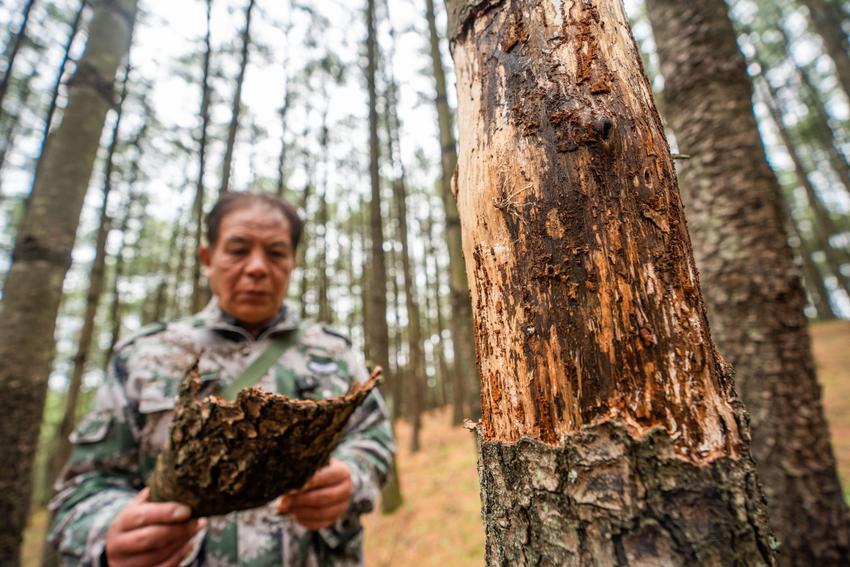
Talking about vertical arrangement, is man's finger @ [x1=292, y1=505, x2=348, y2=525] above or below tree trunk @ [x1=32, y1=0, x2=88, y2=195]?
below

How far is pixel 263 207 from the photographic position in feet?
7.18

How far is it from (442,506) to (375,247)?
4.72 m

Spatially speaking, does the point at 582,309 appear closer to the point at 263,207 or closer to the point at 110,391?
the point at 263,207

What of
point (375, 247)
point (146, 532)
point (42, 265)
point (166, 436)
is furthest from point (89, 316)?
point (146, 532)

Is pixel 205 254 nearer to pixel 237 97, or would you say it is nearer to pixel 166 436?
pixel 166 436

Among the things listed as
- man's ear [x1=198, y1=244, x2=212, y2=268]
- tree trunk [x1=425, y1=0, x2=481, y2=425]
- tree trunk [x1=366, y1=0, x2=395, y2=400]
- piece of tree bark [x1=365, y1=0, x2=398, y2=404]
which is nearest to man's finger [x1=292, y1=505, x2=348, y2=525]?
man's ear [x1=198, y1=244, x2=212, y2=268]

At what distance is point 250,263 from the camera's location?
6.62 feet

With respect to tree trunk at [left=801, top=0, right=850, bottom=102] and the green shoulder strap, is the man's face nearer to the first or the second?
the green shoulder strap

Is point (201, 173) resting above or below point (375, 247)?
above

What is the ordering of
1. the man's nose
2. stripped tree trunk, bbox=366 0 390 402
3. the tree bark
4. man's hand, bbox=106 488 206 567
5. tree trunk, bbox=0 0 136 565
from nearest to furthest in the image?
man's hand, bbox=106 488 206 567 < the man's nose < tree trunk, bbox=0 0 136 565 < stripped tree trunk, bbox=366 0 390 402 < the tree bark

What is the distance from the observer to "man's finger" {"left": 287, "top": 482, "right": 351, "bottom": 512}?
1.48 metres

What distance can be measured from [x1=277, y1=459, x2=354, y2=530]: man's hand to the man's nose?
101cm

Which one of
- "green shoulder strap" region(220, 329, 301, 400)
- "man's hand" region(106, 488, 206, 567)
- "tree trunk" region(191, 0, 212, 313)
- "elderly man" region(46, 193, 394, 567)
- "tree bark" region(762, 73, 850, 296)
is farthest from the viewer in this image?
"tree bark" region(762, 73, 850, 296)

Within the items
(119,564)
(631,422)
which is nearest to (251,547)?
(119,564)
